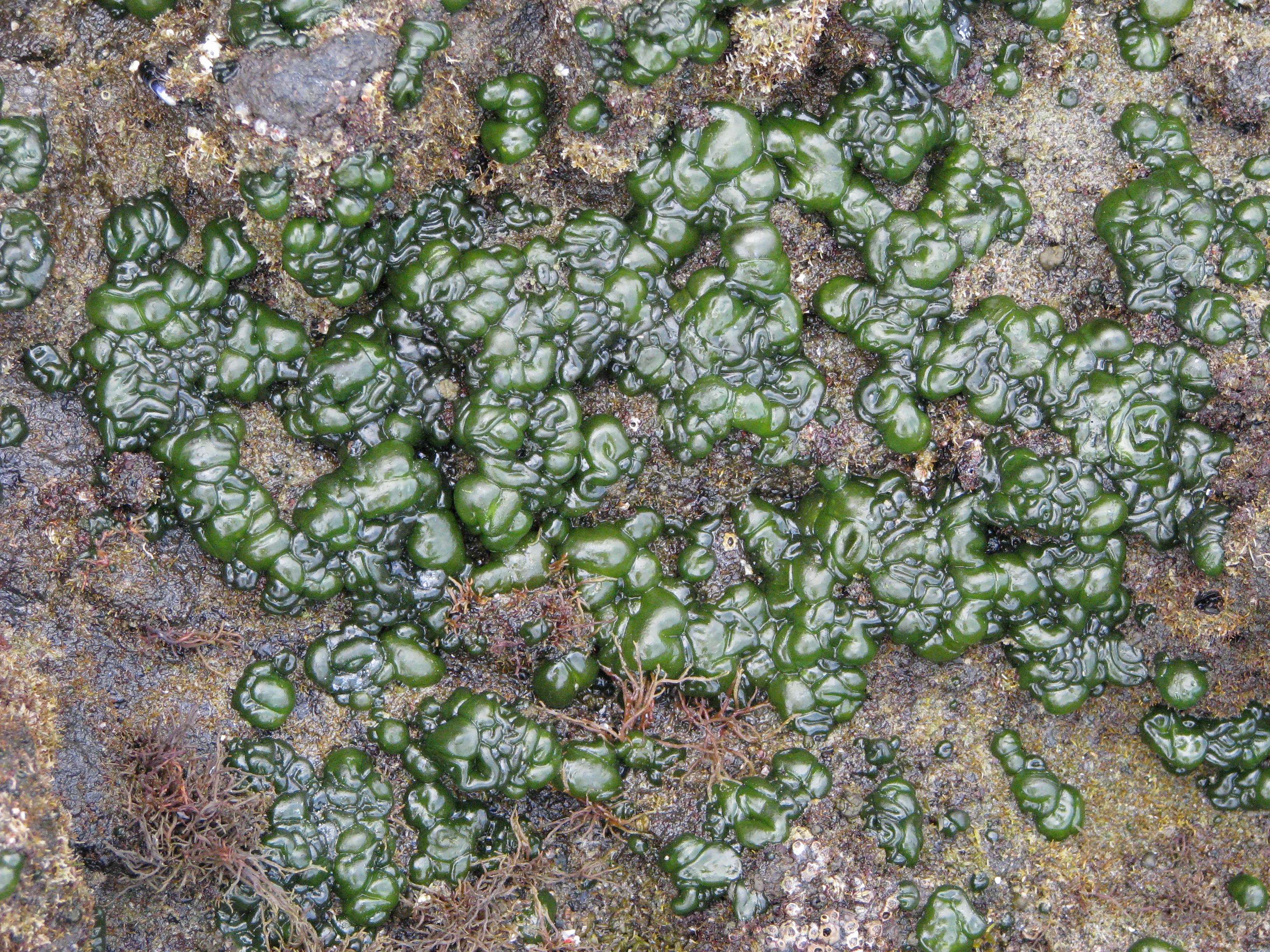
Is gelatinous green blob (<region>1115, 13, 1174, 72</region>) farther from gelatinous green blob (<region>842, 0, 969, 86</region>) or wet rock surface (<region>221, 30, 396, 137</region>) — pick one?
wet rock surface (<region>221, 30, 396, 137</region>)

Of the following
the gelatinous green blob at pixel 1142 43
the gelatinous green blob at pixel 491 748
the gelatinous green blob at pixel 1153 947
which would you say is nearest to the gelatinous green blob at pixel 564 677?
the gelatinous green blob at pixel 491 748

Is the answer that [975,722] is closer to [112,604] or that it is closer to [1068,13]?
[1068,13]

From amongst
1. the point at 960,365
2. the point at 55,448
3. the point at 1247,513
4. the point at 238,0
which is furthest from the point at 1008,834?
the point at 238,0

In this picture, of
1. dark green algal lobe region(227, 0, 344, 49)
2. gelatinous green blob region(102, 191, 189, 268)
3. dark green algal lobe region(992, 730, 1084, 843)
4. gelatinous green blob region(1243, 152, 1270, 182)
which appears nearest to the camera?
dark green algal lobe region(227, 0, 344, 49)

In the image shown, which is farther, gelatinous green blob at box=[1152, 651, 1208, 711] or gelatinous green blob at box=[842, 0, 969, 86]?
gelatinous green blob at box=[1152, 651, 1208, 711]

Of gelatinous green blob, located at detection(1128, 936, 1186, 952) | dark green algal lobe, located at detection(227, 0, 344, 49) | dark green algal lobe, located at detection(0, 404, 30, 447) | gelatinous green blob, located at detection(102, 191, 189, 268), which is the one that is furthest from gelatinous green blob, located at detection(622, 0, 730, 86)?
gelatinous green blob, located at detection(1128, 936, 1186, 952)
